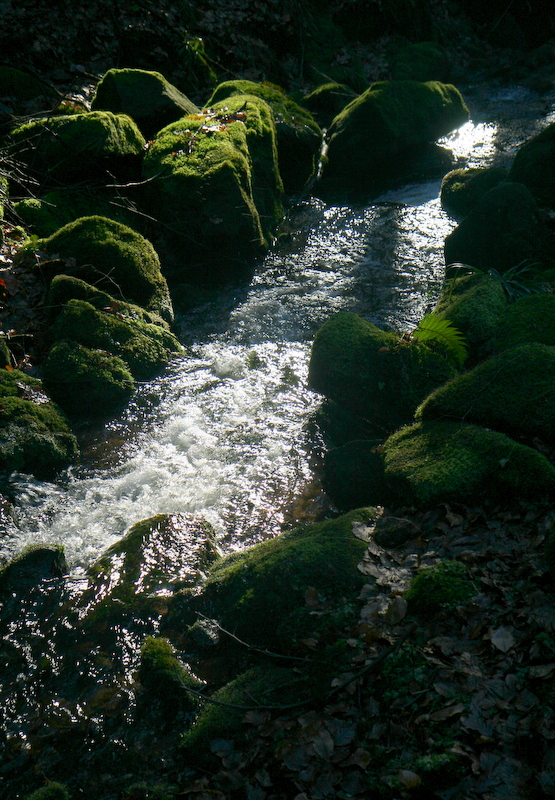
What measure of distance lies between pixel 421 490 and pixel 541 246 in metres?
5.06

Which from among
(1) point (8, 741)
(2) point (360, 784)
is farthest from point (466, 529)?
(1) point (8, 741)

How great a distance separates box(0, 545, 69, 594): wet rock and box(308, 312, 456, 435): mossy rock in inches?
128

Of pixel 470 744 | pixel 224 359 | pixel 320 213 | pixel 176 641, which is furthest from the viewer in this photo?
pixel 320 213

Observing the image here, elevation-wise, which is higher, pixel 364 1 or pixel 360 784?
pixel 364 1

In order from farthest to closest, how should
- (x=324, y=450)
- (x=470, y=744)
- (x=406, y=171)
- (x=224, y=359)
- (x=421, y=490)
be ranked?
1. (x=406, y=171)
2. (x=224, y=359)
3. (x=324, y=450)
4. (x=421, y=490)
5. (x=470, y=744)

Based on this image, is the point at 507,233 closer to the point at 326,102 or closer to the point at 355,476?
the point at 355,476

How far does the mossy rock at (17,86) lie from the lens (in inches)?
426

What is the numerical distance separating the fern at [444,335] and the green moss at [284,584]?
2.49 m

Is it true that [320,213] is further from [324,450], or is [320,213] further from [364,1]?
[364,1]

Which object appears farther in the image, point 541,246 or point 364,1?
point 364,1

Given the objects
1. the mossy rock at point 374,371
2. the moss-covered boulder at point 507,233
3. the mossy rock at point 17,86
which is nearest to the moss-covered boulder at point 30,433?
the mossy rock at point 374,371

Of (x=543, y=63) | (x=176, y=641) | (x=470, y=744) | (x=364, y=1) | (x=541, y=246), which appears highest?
(x=364, y=1)

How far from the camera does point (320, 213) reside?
11117mm

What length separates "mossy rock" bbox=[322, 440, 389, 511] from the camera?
198 inches
